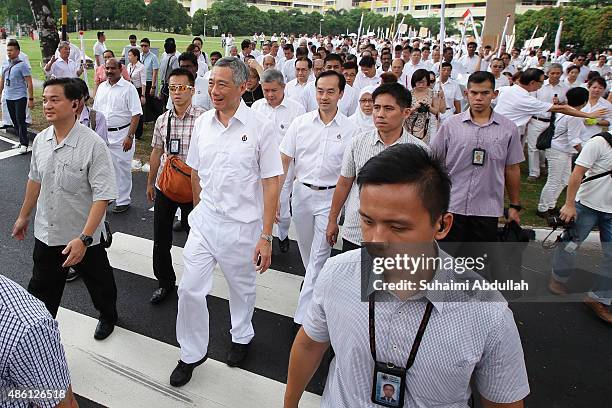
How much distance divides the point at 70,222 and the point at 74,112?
79 centimetres

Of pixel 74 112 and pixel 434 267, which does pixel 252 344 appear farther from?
pixel 434 267

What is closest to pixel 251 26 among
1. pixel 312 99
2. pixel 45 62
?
pixel 45 62

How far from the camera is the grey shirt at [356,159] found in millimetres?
3666

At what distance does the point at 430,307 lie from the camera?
5.03ft

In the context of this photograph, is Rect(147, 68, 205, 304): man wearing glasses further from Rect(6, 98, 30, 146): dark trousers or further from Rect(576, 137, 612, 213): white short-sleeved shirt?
Rect(6, 98, 30, 146): dark trousers

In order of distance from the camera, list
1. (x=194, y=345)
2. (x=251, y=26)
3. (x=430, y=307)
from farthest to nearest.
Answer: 1. (x=251, y=26)
2. (x=194, y=345)
3. (x=430, y=307)

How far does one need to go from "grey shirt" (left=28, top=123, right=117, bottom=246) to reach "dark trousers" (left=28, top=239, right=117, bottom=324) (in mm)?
132

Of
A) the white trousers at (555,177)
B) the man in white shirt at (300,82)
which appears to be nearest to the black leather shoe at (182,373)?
the man in white shirt at (300,82)

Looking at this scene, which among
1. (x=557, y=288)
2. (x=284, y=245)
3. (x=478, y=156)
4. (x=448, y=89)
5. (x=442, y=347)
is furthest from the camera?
(x=448, y=89)

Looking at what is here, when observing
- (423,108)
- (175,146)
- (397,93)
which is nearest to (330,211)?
(397,93)

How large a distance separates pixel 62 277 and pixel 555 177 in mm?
6352

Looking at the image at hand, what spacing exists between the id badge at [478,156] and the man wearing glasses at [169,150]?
2.47 m

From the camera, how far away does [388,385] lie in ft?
5.16

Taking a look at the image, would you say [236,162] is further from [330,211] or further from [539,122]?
[539,122]
